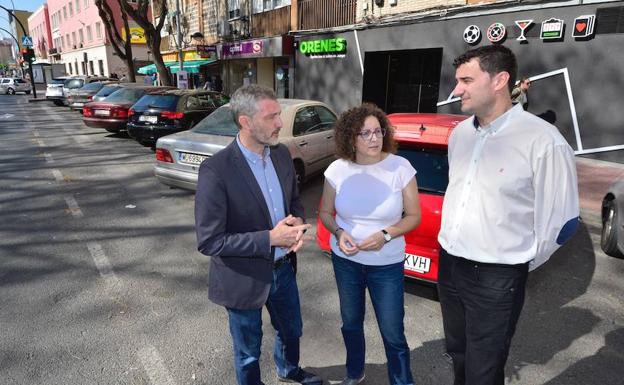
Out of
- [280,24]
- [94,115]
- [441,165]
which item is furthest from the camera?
[280,24]

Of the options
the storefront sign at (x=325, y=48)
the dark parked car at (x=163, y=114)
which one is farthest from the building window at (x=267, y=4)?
the dark parked car at (x=163, y=114)

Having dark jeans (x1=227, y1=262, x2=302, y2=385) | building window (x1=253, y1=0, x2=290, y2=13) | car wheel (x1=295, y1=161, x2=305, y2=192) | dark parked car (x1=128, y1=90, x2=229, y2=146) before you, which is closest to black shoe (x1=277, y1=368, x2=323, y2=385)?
dark jeans (x1=227, y1=262, x2=302, y2=385)

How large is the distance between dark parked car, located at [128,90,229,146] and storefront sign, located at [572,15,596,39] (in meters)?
8.29

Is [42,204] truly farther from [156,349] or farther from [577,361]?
[577,361]

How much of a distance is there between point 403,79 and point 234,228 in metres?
12.8

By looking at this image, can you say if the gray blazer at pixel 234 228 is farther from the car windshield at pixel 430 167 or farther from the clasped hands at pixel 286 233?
the car windshield at pixel 430 167

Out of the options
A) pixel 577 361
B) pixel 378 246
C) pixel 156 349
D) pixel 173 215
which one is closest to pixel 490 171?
pixel 378 246

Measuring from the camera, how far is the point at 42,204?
6156mm

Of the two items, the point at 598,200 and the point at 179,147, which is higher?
the point at 179,147

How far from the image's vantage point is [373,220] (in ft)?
7.48

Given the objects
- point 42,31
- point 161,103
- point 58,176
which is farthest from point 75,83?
point 42,31

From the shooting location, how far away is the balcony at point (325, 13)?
14.1 metres

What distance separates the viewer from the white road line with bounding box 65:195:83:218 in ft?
18.9

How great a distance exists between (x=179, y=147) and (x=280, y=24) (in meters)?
13.0
